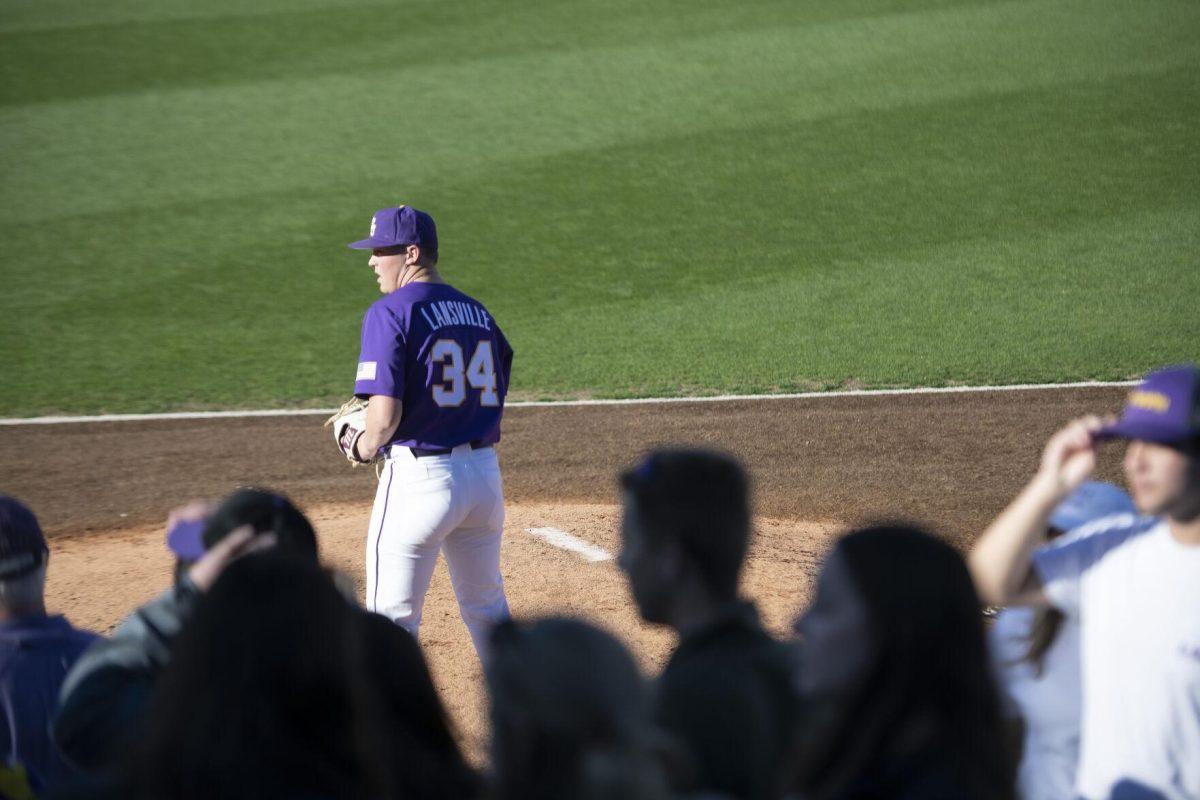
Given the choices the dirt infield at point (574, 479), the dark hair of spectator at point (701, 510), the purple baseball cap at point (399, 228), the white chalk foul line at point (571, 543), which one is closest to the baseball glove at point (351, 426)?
the purple baseball cap at point (399, 228)

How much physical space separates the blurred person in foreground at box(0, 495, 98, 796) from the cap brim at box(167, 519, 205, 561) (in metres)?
0.32

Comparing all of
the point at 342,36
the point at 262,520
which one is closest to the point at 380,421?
the point at 262,520

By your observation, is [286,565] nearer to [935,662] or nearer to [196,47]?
[935,662]

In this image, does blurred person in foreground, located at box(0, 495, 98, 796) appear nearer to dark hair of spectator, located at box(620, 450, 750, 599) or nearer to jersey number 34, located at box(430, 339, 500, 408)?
dark hair of spectator, located at box(620, 450, 750, 599)

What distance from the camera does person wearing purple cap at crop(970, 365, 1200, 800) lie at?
246 centimetres

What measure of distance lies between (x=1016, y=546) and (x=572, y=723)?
1391 mm

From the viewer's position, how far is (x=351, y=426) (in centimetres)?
484

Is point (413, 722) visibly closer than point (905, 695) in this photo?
No

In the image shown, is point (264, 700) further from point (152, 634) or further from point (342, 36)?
point (342, 36)

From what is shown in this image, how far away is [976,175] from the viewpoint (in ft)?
50.8

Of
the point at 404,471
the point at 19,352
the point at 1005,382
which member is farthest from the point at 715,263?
the point at 404,471

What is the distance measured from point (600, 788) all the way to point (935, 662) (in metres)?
0.61

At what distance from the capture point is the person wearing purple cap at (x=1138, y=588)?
246cm

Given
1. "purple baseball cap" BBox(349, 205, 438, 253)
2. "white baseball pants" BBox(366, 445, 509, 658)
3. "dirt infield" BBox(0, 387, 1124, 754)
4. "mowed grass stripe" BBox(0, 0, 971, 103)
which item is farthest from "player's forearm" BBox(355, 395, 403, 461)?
"mowed grass stripe" BBox(0, 0, 971, 103)
